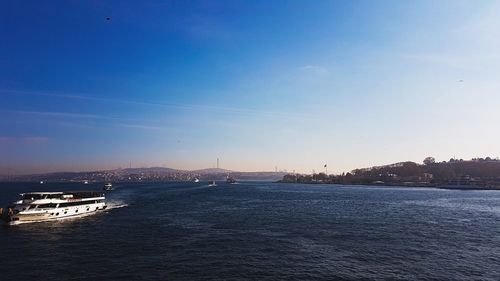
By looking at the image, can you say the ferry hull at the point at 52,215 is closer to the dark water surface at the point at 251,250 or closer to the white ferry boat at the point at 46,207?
the white ferry boat at the point at 46,207

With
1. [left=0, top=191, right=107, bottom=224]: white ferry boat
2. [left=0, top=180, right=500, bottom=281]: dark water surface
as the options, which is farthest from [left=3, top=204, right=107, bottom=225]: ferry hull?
[left=0, top=180, right=500, bottom=281]: dark water surface

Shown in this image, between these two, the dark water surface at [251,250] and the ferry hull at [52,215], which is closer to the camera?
the dark water surface at [251,250]

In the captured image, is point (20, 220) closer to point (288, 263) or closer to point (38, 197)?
point (38, 197)

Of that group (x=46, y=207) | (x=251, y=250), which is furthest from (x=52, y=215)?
(x=251, y=250)

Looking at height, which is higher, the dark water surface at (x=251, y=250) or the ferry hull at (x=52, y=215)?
the ferry hull at (x=52, y=215)

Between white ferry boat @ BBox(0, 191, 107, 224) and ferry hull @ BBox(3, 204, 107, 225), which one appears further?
white ferry boat @ BBox(0, 191, 107, 224)

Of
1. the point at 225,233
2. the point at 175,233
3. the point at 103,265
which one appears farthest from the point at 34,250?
the point at 225,233

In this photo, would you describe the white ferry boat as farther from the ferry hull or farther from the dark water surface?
the dark water surface

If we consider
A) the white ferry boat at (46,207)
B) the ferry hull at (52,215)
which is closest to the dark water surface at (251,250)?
the ferry hull at (52,215)

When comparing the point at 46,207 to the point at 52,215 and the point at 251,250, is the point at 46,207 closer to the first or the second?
the point at 52,215
